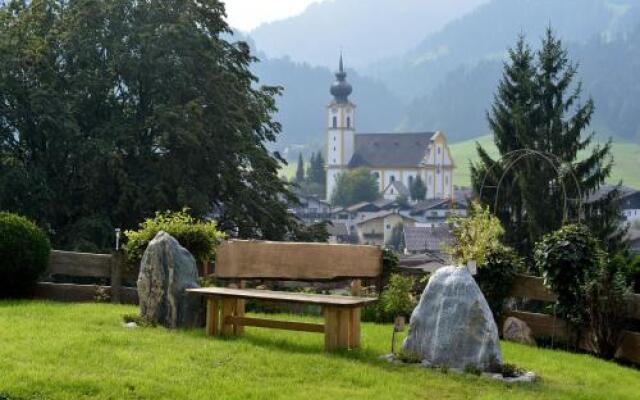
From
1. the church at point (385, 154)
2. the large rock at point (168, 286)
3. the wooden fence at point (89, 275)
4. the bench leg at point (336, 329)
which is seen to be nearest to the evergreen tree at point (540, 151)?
the wooden fence at point (89, 275)

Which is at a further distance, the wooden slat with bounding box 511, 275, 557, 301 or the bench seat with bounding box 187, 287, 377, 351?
the wooden slat with bounding box 511, 275, 557, 301

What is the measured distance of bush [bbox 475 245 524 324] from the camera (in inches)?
498

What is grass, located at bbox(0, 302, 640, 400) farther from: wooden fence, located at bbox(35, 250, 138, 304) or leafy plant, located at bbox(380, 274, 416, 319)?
wooden fence, located at bbox(35, 250, 138, 304)

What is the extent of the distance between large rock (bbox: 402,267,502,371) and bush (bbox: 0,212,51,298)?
7011 mm

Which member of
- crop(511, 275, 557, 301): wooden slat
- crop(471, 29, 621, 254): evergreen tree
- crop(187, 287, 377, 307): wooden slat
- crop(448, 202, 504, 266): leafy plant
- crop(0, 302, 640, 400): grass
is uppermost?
crop(471, 29, 621, 254): evergreen tree

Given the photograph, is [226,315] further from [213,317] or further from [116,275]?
[116,275]

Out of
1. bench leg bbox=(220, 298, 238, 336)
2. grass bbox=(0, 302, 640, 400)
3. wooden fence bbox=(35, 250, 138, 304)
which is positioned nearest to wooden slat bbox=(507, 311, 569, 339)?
grass bbox=(0, 302, 640, 400)

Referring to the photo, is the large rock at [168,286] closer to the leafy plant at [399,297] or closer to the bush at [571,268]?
the leafy plant at [399,297]

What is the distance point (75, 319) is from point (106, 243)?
553 inches

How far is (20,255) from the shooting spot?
45.6 feet

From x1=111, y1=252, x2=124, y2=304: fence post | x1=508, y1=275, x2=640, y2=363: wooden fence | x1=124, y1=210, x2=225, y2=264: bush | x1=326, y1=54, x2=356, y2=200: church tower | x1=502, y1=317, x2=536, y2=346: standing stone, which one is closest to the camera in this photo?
x1=508, y1=275, x2=640, y2=363: wooden fence

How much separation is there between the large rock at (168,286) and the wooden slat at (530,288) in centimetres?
456

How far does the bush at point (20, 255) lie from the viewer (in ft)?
45.4

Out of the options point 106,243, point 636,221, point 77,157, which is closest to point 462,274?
point 106,243
